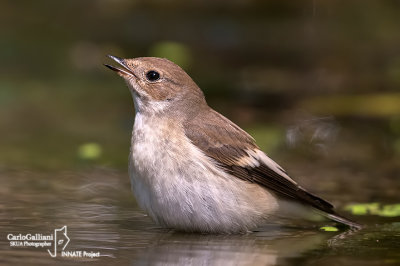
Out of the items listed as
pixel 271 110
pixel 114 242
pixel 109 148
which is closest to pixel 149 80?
pixel 114 242

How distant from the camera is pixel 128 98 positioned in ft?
36.9

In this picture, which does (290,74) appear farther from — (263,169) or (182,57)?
(263,169)

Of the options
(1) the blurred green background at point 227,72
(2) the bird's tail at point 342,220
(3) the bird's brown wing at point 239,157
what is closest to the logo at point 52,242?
(3) the bird's brown wing at point 239,157

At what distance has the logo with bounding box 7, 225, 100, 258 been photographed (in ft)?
15.7

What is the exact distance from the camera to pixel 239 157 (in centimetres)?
610

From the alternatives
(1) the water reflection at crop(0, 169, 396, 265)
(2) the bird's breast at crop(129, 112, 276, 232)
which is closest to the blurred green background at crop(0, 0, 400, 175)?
(1) the water reflection at crop(0, 169, 396, 265)

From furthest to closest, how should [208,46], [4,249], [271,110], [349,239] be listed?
[208,46] < [271,110] < [349,239] < [4,249]

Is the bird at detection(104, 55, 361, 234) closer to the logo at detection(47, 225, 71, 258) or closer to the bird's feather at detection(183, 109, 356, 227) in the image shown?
the bird's feather at detection(183, 109, 356, 227)

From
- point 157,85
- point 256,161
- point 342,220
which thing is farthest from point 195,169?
point 342,220

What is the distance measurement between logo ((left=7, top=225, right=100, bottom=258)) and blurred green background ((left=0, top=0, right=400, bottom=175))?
291 cm

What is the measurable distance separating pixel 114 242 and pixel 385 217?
7.73ft

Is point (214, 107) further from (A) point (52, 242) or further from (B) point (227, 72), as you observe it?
(A) point (52, 242)

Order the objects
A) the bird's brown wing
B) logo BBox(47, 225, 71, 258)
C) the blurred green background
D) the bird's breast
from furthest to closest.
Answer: the blurred green background
the bird's brown wing
the bird's breast
logo BBox(47, 225, 71, 258)

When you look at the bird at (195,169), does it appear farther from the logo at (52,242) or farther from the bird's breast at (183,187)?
the logo at (52,242)
